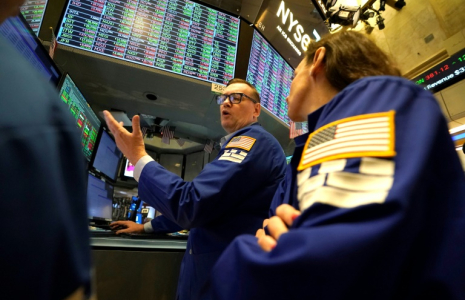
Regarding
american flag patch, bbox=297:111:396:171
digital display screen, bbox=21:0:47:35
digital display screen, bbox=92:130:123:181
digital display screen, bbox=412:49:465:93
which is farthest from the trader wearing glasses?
digital display screen, bbox=412:49:465:93

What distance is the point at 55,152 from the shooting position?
283 millimetres

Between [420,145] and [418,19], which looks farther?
[418,19]

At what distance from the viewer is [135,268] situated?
4.08 ft

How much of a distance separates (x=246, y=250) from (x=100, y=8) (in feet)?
8.19

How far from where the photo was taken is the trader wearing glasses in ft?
3.40

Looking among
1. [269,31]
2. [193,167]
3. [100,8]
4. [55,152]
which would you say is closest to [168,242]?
[55,152]

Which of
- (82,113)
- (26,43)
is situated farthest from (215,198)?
(82,113)

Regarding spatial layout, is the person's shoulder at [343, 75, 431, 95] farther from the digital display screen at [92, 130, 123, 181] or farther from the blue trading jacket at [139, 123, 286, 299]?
the digital display screen at [92, 130, 123, 181]

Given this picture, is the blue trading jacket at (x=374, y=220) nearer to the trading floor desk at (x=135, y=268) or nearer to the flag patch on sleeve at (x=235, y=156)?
the flag patch on sleeve at (x=235, y=156)

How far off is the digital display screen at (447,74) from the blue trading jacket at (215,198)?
323 centimetres

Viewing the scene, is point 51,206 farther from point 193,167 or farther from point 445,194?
point 193,167

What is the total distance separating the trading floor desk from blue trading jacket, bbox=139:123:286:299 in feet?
0.67

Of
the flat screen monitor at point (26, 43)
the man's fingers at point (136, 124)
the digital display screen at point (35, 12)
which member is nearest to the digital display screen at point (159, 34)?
the digital display screen at point (35, 12)

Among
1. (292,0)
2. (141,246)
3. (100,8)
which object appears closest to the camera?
(141,246)
